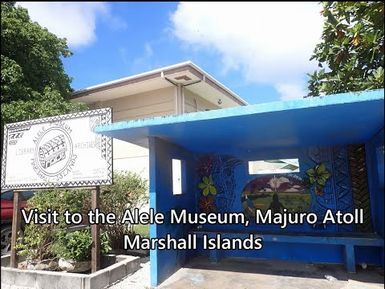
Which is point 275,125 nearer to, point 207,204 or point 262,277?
point 262,277

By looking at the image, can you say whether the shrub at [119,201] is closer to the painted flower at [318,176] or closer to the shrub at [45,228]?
the shrub at [45,228]

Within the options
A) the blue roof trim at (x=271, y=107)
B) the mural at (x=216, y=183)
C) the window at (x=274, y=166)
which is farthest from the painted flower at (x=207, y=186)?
the blue roof trim at (x=271, y=107)

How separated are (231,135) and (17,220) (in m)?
4.40

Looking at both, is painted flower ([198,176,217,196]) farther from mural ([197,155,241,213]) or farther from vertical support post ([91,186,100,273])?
vertical support post ([91,186,100,273])

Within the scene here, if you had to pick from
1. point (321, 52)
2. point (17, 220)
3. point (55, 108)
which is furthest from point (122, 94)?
point (321, 52)

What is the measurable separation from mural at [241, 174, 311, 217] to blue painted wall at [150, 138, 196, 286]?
1452mm

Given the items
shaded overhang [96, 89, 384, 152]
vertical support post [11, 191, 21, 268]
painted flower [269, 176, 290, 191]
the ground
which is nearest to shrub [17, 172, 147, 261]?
vertical support post [11, 191, 21, 268]

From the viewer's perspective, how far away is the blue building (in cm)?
480

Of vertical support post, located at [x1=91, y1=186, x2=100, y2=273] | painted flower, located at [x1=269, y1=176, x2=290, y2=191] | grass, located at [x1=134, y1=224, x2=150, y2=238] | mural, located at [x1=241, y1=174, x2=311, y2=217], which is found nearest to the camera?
vertical support post, located at [x1=91, y1=186, x2=100, y2=273]

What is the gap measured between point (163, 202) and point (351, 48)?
15.7ft

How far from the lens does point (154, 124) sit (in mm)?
4941

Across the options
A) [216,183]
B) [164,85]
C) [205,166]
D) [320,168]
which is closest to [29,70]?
[164,85]

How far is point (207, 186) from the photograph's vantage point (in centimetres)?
768

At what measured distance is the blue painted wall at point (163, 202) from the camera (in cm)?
559
